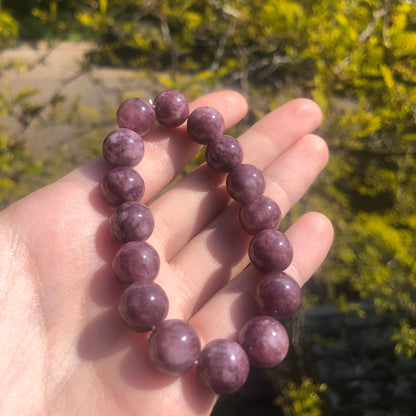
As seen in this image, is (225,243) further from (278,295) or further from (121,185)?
(121,185)

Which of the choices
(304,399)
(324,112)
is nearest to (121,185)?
(324,112)

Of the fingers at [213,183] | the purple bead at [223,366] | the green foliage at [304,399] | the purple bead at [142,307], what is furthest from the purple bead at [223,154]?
the green foliage at [304,399]

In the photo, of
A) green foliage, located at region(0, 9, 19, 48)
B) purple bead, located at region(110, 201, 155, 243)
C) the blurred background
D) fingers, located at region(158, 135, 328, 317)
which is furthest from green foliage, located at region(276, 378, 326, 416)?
green foliage, located at region(0, 9, 19, 48)

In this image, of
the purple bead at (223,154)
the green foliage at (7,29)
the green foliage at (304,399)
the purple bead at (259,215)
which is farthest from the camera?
the green foliage at (7,29)

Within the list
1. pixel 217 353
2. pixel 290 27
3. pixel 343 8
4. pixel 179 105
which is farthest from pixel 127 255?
pixel 343 8

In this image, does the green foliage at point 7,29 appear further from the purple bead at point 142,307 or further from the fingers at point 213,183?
the purple bead at point 142,307

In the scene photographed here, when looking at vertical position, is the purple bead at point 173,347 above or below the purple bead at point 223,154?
below
